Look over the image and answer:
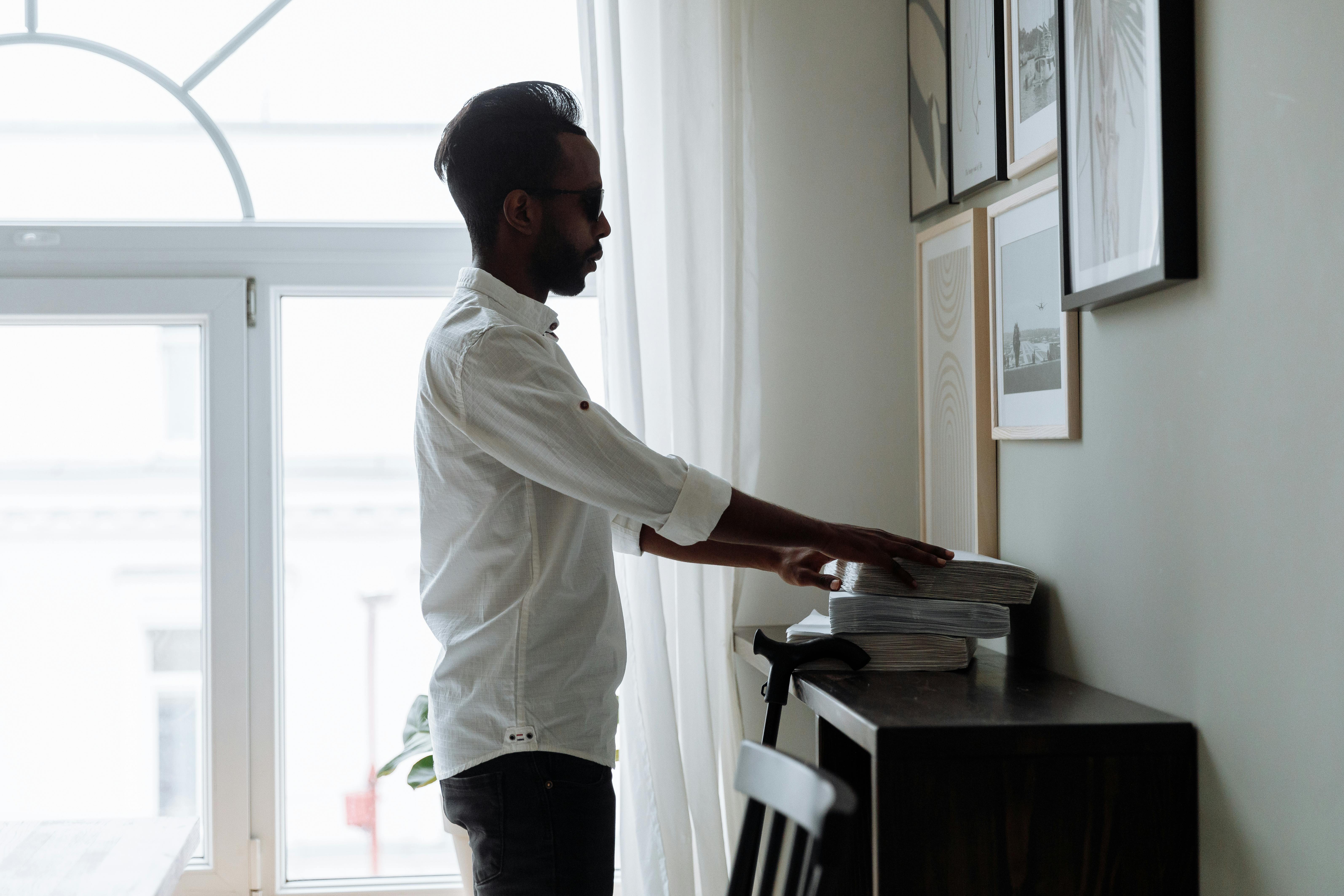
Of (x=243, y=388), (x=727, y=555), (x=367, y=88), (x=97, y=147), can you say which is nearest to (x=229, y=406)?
(x=243, y=388)

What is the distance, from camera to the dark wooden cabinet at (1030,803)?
43.7 inches

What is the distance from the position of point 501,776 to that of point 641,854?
0.71m

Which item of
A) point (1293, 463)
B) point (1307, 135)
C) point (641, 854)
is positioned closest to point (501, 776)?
point (641, 854)

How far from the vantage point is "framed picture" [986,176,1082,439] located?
1.41 metres

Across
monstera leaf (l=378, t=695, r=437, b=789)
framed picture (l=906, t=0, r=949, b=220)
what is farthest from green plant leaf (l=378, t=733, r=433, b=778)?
framed picture (l=906, t=0, r=949, b=220)

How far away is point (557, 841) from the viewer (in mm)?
1244

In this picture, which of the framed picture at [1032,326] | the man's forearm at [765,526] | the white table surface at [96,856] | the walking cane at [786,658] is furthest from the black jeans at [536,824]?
the framed picture at [1032,326]

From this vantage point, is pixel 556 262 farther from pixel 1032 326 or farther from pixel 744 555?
pixel 1032 326

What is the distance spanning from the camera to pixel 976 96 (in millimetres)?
1710

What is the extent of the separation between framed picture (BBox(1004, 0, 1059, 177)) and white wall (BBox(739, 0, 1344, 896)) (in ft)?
0.34

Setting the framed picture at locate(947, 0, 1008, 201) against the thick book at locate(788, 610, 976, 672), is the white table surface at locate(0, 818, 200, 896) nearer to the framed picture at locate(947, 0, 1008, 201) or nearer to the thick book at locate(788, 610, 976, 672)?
the thick book at locate(788, 610, 976, 672)

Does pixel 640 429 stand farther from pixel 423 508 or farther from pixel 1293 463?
pixel 1293 463

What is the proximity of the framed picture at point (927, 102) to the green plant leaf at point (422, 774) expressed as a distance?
1413 millimetres

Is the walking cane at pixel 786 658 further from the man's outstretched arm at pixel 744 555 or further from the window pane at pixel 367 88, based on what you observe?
the window pane at pixel 367 88
